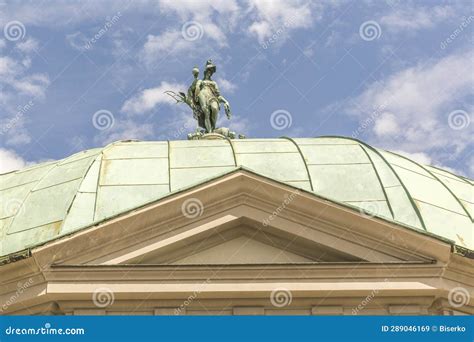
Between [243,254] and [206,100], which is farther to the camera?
[206,100]

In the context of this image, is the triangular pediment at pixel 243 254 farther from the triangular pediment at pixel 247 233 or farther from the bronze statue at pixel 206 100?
the bronze statue at pixel 206 100

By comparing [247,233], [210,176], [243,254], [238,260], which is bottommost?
[238,260]

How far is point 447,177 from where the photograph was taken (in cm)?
3089

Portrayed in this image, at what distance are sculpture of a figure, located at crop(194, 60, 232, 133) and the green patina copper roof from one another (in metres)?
2.79

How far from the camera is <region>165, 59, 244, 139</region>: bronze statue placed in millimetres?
32000

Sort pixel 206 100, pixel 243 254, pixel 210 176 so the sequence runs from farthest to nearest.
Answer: pixel 206 100, pixel 210 176, pixel 243 254

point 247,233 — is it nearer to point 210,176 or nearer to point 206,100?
point 210,176

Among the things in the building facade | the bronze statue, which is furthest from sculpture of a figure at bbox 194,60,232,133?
the building facade

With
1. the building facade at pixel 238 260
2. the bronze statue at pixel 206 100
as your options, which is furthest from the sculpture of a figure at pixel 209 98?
the building facade at pixel 238 260

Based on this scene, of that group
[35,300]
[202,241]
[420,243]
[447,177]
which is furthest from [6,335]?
[447,177]

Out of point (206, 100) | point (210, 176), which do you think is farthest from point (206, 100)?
point (210, 176)

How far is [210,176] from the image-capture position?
24609 millimetres

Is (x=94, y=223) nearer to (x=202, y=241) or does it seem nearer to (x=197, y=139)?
(x=202, y=241)

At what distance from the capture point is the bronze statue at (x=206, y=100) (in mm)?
32000
